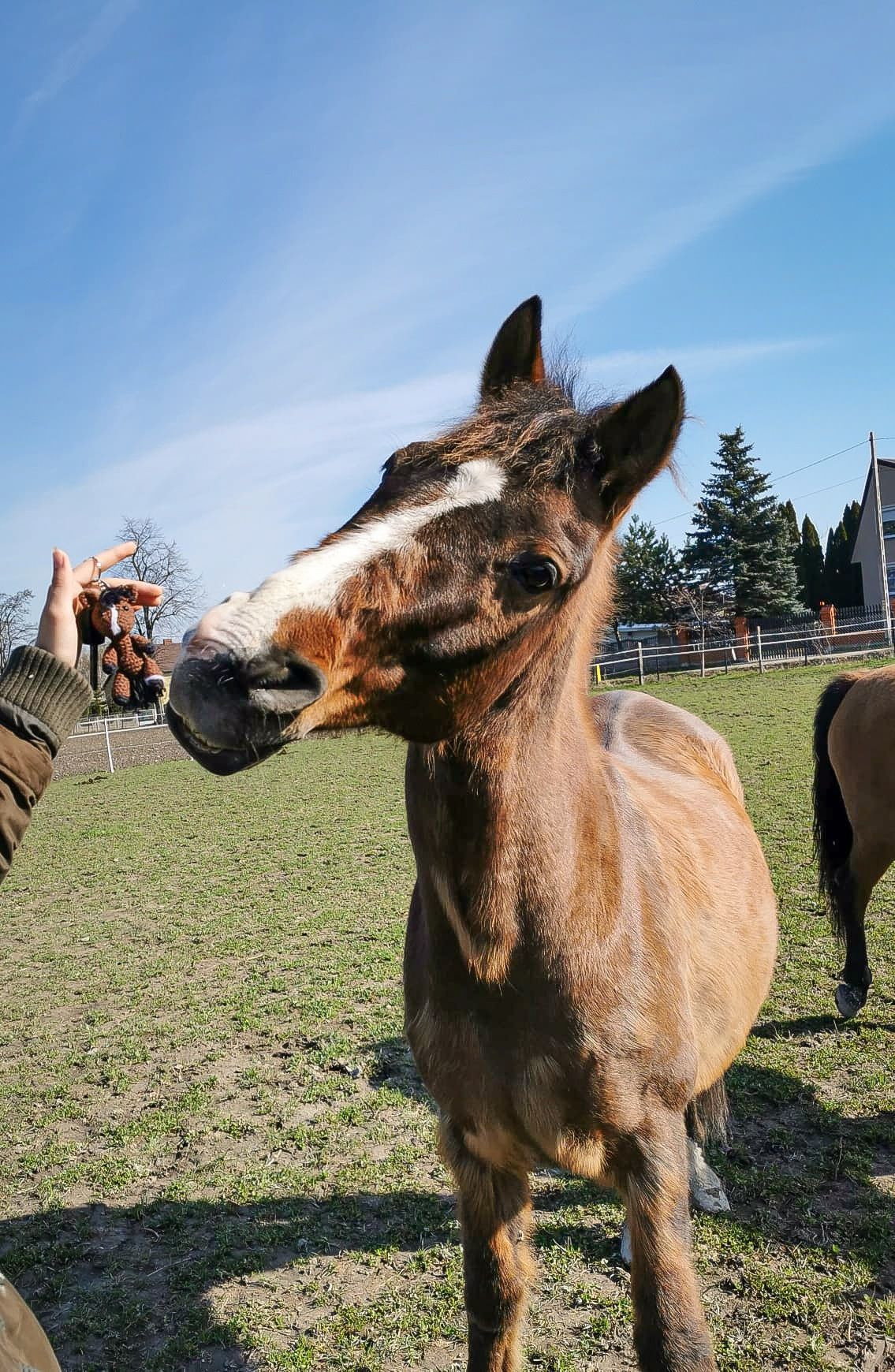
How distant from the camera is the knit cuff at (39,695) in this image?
167 cm

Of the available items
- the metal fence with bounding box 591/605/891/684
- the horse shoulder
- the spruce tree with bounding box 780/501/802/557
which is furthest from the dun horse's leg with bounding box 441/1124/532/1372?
the spruce tree with bounding box 780/501/802/557

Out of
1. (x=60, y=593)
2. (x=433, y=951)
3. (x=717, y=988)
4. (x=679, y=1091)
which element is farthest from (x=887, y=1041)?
(x=60, y=593)

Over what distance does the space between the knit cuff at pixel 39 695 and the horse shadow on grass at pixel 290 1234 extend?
2349 mm

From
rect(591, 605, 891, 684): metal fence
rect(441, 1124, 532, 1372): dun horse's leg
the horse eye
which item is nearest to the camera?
the horse eye

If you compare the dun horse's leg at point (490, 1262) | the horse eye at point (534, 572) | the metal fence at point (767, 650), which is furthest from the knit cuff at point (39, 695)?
the metal fence at point (767, 650)

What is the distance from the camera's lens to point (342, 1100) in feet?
13.9

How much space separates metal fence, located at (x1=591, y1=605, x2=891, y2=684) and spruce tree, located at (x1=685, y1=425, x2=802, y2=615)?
107 inches

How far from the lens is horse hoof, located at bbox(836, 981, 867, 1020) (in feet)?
15.0

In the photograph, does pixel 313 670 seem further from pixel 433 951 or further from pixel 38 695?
pixel 433 951

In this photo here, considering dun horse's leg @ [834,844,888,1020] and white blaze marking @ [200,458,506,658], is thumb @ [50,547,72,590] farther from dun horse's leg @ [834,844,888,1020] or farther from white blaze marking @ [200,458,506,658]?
dun horse's leg @ [834,844,888,1020]

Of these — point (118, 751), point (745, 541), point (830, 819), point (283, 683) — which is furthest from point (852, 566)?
point (283, 683)

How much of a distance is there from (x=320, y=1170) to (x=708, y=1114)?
1.72m

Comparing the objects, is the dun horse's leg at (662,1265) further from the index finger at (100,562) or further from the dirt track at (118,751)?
the dirt track at (118,751)

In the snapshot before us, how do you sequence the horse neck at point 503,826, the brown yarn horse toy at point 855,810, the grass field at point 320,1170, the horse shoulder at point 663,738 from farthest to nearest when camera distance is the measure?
the brown yarn horse toy at point 855,810 → the horse shoulder at point 663,738 → the grass field at point 320,1170 → the horse neck at point 503,826
